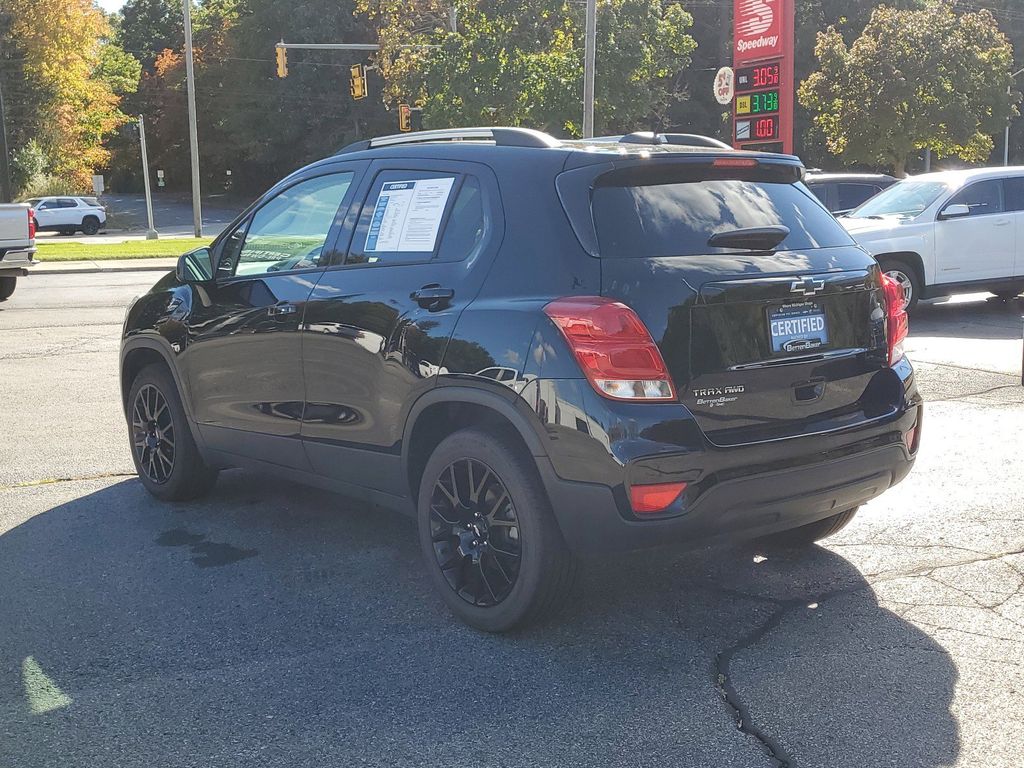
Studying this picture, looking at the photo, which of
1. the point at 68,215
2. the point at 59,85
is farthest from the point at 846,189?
the point at 59,85

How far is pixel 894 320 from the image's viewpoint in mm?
4629

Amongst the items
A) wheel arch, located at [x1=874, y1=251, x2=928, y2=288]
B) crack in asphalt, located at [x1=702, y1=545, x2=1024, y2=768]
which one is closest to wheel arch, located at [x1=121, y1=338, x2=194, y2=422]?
crack in asphalt, located at [x1=702, y1=545, x2=1024, y2=768]

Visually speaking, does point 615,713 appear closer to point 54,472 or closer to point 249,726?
point 249,726

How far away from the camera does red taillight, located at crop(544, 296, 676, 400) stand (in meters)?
3.79

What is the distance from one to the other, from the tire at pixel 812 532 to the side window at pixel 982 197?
1003 centimetres

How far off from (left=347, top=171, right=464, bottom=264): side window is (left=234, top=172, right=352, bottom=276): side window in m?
0.25

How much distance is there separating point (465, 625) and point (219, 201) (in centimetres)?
7744

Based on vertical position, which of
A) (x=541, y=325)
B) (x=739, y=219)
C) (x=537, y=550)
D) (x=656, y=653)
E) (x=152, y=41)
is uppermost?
(x=152, y=41)

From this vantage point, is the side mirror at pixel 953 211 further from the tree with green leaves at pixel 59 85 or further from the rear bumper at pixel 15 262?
the tree with green leaves at pixel 59 85

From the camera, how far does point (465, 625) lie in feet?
14.3

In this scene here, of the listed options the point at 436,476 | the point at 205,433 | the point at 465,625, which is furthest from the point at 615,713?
the point at 205,433

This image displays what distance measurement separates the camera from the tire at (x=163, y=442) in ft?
19.6

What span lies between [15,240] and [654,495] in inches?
587

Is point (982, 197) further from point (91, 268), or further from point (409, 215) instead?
point (91, 268)
